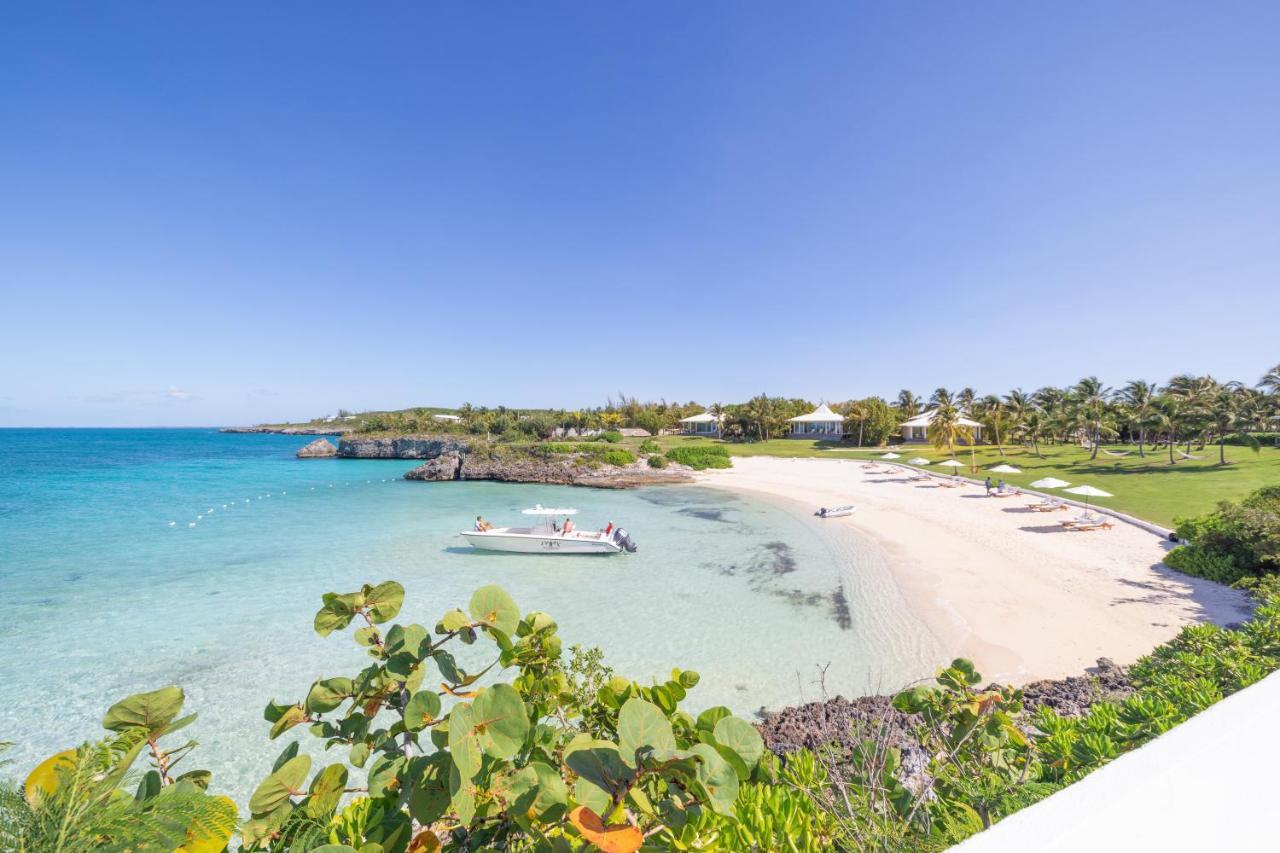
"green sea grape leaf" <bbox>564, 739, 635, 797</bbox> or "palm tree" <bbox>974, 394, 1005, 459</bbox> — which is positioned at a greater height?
"palm tree" <bbox>974, 394, 1005, 459</bbox>

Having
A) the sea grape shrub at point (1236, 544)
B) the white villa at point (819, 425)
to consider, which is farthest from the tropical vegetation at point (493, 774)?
the white villa at point (819, 425)

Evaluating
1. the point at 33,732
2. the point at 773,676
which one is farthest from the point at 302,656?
the point at 773,676

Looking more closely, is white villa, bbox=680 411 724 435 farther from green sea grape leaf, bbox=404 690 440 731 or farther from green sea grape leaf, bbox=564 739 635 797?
green sea grape leaf, bbox=564 739 635 797

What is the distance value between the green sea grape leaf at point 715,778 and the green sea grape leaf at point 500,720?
1.75 feet

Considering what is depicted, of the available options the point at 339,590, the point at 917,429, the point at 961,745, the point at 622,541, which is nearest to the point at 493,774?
the point at 961,745

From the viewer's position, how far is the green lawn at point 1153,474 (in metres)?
20.3

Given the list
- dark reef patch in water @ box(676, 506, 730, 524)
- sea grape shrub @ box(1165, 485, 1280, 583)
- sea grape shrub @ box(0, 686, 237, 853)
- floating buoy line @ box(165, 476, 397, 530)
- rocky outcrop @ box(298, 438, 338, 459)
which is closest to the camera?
sea grape shrub @ box(0, 686, 237, 853)

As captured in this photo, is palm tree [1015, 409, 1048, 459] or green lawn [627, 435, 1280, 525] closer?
green lawn [627, 435, 1280, 525]

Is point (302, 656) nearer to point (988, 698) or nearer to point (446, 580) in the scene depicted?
point (446, 580)

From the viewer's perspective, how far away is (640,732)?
132 cm

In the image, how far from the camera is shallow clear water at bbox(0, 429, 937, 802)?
911cm

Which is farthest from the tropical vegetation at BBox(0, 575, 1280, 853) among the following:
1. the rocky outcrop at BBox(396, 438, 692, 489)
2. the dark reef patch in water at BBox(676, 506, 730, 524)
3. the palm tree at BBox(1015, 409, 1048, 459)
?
the palm tree at BBox(1015, 409, 1048, 459)

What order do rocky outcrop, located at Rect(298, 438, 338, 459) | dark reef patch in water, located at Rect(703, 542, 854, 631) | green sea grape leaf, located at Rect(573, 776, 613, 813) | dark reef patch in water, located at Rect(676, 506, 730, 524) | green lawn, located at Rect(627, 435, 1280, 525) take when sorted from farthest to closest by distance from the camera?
rocky outcrop, located at Rect(298, 438, 338, 459) → dark reef patch in water, located at Rect(676, 506, 730, 524) → green lawn, located at Rect(627, 435, 1280, 525) → dark reef patch in water, located at Rect(703, 542, 854, 631) → green sea grape leaf, located at Rect(573, 776, 613, 813)

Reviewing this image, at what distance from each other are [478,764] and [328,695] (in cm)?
74
